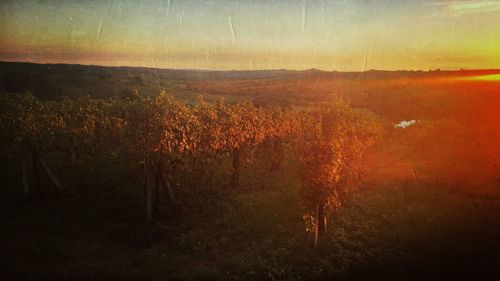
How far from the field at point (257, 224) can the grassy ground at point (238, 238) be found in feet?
0.25

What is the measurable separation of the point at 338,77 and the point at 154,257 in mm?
74494

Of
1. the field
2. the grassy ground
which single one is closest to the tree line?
the field

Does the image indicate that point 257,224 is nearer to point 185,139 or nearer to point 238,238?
point 238,238

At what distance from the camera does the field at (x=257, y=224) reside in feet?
65.1

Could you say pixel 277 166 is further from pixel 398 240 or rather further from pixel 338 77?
pixel 338 77

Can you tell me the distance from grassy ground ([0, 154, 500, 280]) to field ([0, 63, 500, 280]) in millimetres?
76

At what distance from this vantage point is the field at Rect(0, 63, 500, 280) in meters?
19.8

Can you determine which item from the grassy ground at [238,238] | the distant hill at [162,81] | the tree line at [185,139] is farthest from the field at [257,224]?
the distant hill at [162,81]

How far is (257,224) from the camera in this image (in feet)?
82.5

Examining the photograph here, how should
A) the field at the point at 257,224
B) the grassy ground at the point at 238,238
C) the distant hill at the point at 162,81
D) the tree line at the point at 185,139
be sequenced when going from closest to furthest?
the grassy ground at the point at 238,238
the field at the point at 257,224
the tree line at the point at 185,139
the distant hill at the point at 162,81

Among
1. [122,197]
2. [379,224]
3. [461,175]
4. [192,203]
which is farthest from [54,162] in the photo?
[461,175]

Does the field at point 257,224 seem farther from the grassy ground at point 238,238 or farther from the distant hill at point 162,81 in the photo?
the distant hill at point 162,81

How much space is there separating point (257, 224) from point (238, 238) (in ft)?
7.42

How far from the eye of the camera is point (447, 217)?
1091 inches
